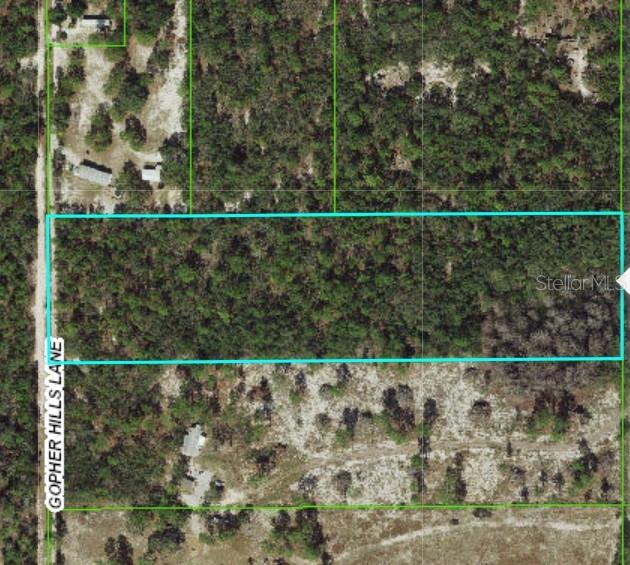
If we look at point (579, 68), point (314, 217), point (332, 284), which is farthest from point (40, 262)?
point (579, 68)

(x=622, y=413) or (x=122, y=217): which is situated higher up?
(x=122, y=217)

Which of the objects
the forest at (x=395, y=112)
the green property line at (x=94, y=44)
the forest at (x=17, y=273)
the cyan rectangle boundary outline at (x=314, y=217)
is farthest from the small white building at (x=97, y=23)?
the cyan rectangle boundary outline at (x=314, y=217)

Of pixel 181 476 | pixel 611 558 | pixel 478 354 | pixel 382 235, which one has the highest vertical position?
pixel 382 235

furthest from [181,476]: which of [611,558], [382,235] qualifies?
[611,558]

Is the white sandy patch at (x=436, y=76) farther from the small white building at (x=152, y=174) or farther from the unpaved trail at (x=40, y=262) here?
the unpaved trail at (x=40, y=262)

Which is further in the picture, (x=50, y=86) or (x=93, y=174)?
(x=50, y=86)

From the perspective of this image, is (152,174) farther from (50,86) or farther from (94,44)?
(94,44)

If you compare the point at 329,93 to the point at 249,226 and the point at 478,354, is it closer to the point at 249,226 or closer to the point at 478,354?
the point at 249,226
